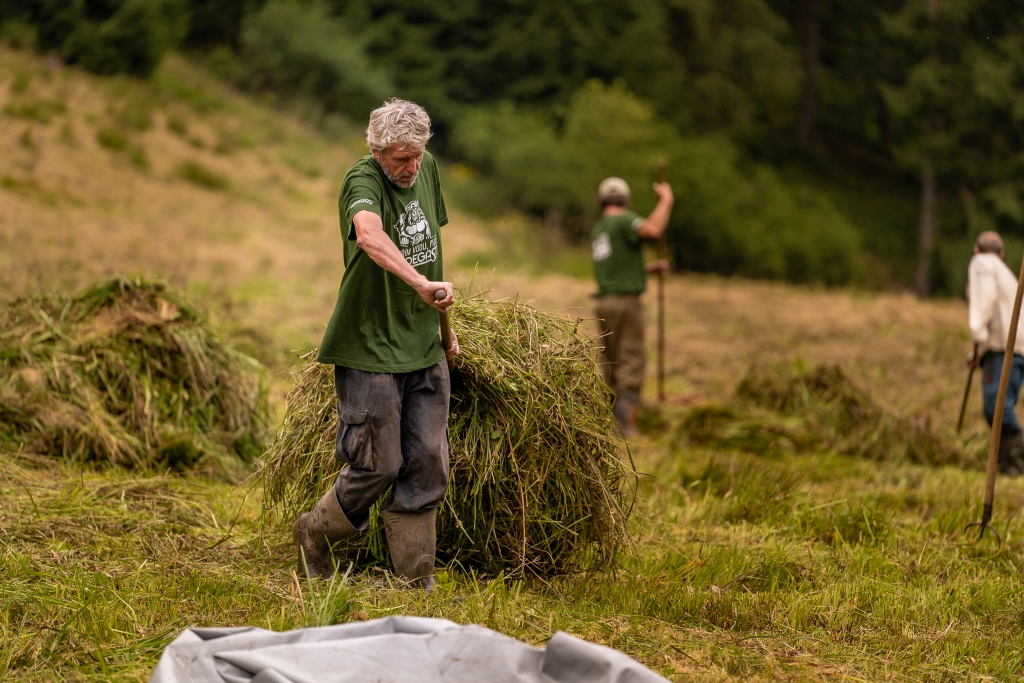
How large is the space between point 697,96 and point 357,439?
1140 inches

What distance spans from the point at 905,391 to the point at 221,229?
9445 millimetres

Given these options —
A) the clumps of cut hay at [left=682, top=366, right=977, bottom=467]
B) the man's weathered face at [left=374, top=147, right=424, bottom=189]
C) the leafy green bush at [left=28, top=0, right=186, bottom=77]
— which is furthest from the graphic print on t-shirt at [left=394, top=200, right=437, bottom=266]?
the leafy green bush at [left=28, top=0, right=186, bottom=77]

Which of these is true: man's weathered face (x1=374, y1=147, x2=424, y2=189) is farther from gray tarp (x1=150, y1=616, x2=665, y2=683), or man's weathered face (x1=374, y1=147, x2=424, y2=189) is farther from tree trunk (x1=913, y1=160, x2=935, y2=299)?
tree trunk (x1=913, y1=160, x2=935, y2=299)

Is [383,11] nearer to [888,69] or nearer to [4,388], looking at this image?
[888,69]

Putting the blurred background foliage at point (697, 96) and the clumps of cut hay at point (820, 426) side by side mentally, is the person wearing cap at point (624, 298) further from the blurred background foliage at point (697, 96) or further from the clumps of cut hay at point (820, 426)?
the blurred background foliage at point (697, 96)

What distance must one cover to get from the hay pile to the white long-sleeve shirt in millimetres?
3303

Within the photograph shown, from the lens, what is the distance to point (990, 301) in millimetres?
6641

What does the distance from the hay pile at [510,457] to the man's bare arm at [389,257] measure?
73 cm

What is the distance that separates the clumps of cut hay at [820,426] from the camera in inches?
293

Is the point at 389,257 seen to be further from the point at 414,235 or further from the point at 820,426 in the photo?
the point at 820,426

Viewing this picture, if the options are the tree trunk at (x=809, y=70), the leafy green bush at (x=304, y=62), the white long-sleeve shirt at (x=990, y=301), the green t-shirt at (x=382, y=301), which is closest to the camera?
the green t-shirt at (x=382, y=301)

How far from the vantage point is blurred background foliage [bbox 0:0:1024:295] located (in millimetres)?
23094

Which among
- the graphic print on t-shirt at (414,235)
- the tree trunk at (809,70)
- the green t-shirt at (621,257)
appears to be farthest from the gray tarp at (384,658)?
the tree trunk at (809,70)

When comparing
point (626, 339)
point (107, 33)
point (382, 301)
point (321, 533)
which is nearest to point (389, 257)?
point (382, 301)
